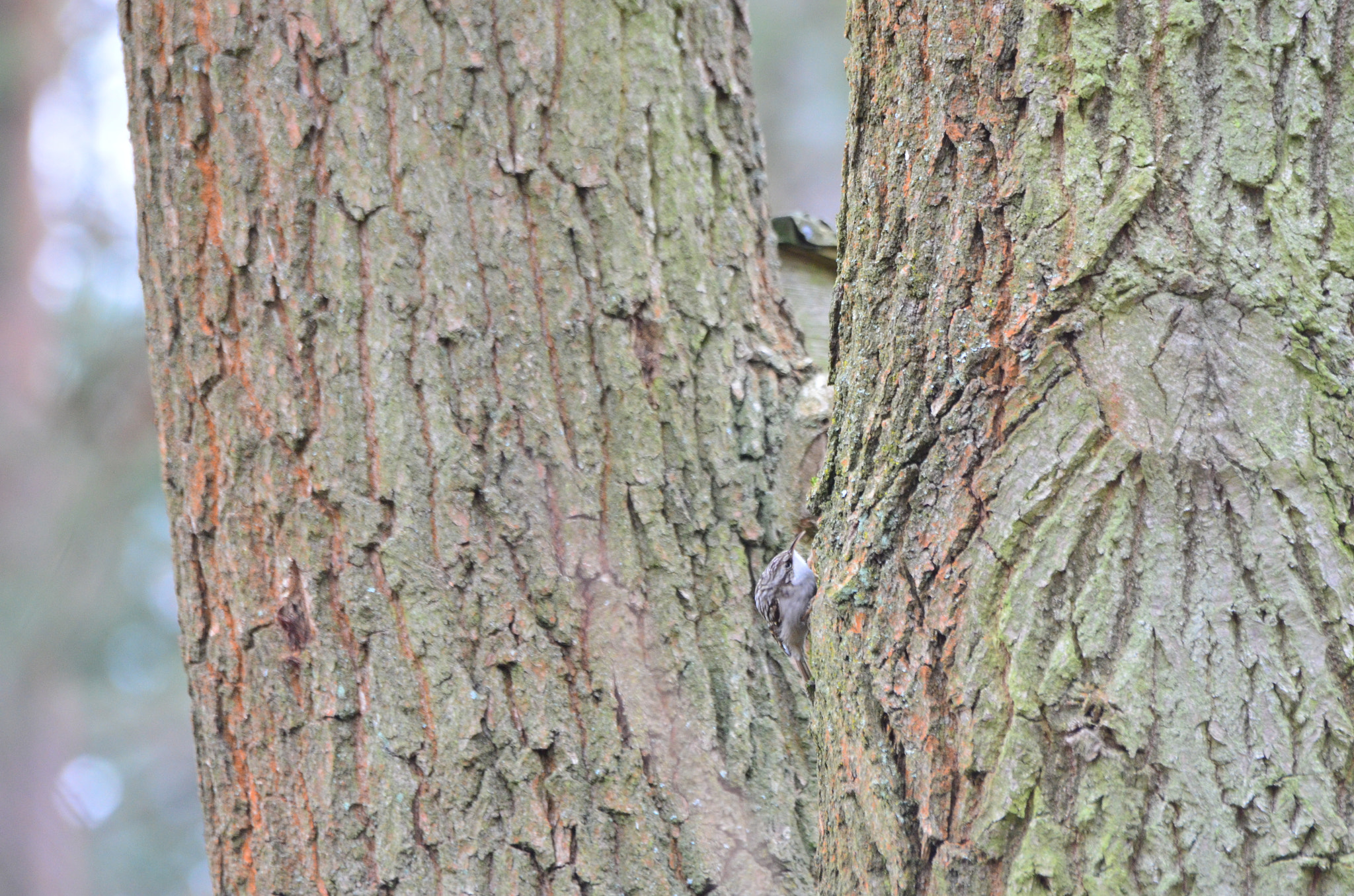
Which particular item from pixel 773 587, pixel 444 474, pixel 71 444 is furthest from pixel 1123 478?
pixel 71 444

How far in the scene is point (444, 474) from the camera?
157 centimetres

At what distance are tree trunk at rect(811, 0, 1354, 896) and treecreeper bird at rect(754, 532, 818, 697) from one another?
53cm

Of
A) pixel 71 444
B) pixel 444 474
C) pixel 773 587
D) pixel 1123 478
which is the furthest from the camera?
pixel 71 444

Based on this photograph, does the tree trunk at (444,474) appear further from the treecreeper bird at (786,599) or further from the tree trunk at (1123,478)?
the tree trunk at (1123,478)

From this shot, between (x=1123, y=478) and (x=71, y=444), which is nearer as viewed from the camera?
(x=1123, y=478)

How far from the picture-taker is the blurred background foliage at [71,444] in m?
4.64

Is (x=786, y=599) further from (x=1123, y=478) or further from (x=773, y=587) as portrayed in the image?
(x=1123, y=478)

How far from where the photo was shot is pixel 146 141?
1.67 meters

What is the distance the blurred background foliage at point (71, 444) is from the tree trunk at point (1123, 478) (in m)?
3.33

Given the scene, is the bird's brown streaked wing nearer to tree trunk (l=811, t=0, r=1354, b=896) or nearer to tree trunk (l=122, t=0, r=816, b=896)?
tree trunk (l=122, t=0, r=816, b=896)

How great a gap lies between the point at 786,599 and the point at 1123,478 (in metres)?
0.79

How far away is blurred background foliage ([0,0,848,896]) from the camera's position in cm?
464

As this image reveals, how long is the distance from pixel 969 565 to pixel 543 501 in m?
0.74

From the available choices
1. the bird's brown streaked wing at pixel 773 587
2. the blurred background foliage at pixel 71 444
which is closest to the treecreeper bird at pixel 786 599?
the bird's brown streaked wing at pixel 773 587
